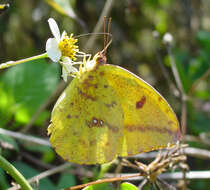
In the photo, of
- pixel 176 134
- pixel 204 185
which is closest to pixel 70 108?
pixel 176 134

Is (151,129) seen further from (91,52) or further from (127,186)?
(91,52)

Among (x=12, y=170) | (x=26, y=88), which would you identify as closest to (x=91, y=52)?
(x=26, y=88)

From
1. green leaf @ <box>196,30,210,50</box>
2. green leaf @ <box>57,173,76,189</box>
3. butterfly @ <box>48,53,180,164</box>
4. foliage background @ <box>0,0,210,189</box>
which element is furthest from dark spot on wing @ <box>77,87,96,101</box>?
green leaf @ <box>196,30,210,50</box>

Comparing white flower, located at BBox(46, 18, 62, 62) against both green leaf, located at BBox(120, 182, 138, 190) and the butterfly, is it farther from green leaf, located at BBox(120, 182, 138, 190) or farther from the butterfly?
green leaf, located at BBox(120, 182, 138, 190)

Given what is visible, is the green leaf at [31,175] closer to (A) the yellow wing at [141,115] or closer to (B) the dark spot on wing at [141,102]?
(A) the yellow wing at [141,115]

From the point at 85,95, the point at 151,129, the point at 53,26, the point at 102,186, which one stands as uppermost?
the point at 53,26

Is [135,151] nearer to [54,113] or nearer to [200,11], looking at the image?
[54,113]
